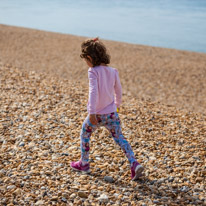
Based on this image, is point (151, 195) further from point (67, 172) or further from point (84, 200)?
point (67, 172)

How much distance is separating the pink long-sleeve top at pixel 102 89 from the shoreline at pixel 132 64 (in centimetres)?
772

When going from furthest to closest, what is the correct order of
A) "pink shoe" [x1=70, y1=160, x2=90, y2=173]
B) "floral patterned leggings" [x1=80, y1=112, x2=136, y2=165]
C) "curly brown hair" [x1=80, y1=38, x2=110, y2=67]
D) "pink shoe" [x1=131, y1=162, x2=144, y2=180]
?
"pink shoe" [x1=70, y1=160, x2=90, y2=173] → "pink shoe" [x1=131, y1=162, x2=144, y2=180] → "floral patterned leggings" [x1=80, y1=112, x2=136, y2=165] → "curly brown hair" [x1=80, y1=38, x2=110, y2=67]

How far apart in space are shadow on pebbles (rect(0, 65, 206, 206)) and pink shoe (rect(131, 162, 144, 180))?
0.10 m

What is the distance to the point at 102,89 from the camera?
3.33m

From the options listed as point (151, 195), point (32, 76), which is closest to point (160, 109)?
point (151, 195)

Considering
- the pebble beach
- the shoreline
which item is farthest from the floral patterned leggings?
the shoreline

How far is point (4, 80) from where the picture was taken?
7.85 m

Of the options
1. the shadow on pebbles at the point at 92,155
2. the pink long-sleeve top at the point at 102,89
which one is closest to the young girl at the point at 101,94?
the pink long-sleeve top at the point at 102,89

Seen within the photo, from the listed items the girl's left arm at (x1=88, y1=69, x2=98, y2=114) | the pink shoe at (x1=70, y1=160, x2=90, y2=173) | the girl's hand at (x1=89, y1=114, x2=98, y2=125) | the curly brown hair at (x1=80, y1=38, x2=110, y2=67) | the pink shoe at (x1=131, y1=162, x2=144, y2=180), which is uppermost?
the curly brown hair at (x1=80, y1=38, x2=110, y2=67)

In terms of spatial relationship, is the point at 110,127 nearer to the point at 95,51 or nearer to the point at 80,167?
the point at 80,167

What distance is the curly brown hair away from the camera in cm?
320

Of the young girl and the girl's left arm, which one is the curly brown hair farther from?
the girl's left arm

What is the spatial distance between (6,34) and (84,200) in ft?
71.0

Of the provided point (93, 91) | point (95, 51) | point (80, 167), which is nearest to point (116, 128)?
point (93, 91)
